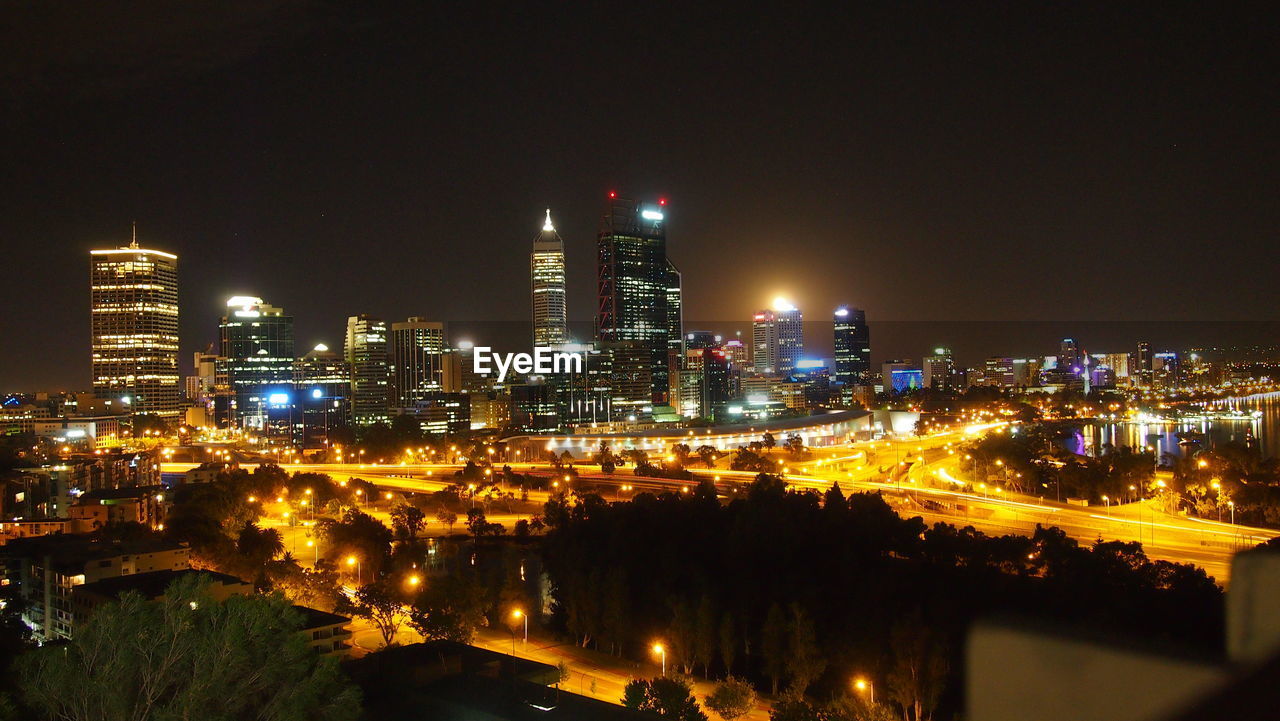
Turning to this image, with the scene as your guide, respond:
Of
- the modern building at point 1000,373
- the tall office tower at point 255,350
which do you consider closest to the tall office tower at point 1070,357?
the modern building at point 1000,373

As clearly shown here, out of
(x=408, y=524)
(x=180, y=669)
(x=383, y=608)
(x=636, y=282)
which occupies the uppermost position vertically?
(x=636, y=282)

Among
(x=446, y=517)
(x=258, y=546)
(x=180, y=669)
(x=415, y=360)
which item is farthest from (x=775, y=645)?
(x=415, y=360)

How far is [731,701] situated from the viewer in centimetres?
434

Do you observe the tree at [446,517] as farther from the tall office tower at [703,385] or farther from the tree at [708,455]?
the tall office tower at [703,385]

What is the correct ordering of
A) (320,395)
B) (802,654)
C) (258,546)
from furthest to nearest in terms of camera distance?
(320,395), (258,546), (802,654)

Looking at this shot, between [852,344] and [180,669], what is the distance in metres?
39.1

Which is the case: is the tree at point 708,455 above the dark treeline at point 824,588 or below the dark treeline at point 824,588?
below

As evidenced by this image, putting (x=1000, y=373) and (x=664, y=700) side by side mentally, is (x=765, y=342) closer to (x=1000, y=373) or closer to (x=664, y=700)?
(x=1000, y=373)

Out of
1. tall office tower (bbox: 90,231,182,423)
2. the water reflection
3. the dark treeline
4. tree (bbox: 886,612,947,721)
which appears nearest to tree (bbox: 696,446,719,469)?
the dark treeline

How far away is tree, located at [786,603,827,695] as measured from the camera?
4.89m

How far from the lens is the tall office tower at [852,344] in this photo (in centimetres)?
3972

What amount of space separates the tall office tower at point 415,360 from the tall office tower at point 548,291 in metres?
3.66

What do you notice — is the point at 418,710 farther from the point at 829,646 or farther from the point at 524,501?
the point at 524,501

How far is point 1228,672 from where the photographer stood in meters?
0.73
